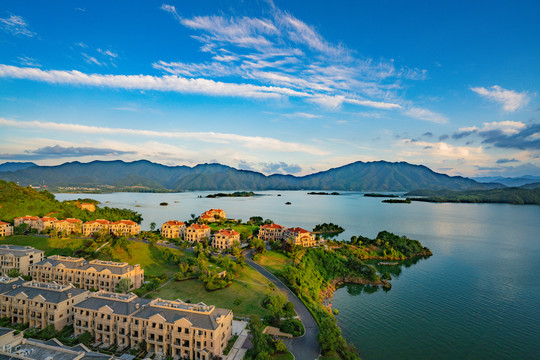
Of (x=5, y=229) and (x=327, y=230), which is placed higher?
(x=5, y=229)

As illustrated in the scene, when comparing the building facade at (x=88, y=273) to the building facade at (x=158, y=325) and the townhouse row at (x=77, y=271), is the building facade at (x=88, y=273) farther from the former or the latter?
the building facade at (x=158, y=325)

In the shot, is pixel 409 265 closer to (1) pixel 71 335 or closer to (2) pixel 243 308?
(2) pixel 243 308

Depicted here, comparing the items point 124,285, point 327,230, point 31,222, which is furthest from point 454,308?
point 31,222

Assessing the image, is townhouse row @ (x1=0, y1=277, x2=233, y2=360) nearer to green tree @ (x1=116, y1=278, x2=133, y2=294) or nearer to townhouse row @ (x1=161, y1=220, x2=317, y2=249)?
green tree @ (x1=116, y1=278, x2=133, y2=294)

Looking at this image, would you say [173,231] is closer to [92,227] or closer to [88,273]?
[92,227]

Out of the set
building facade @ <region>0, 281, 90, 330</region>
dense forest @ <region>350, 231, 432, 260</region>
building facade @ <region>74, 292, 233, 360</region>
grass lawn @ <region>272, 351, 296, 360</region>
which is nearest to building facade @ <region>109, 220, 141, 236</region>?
building facade @ <region>0, 281, 90, 330</region>
